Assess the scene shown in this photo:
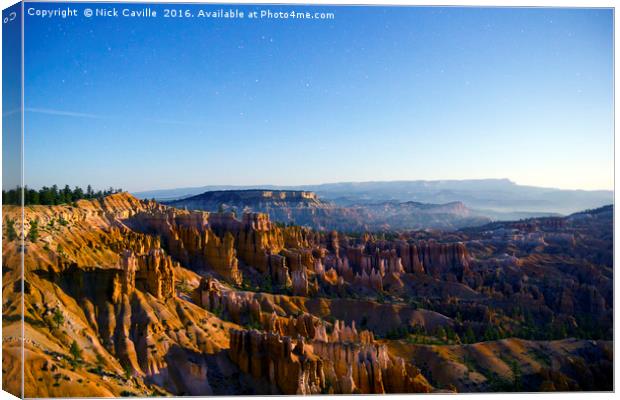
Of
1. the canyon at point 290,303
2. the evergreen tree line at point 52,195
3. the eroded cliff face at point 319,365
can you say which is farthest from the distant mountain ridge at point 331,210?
the eroded cliff face at point 319,365

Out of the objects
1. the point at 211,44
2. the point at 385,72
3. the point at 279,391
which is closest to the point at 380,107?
the point at 385,72

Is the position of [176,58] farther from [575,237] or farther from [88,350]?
[575,237]

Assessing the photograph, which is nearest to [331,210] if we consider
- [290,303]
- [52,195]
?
[290,303]

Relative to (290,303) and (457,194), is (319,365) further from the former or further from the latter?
(457,194)

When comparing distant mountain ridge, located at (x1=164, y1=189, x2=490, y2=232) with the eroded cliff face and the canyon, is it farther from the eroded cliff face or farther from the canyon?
the eroded cliff face

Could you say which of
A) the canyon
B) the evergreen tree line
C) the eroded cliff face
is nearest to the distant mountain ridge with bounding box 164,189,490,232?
the canyon

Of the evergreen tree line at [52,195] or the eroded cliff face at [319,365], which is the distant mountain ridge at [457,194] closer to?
the evergreen tree line at [52,195]
